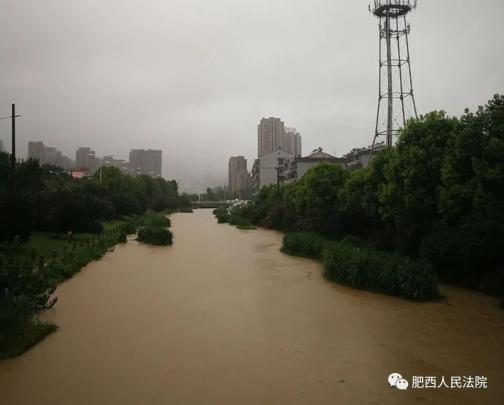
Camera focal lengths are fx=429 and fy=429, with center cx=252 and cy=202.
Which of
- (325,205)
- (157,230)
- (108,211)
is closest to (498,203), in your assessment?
(325,205)

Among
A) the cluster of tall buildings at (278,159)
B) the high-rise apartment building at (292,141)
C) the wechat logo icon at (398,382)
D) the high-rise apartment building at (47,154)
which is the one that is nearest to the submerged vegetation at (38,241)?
the wechat logo icon at (398,382)

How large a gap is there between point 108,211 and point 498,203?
28466mm

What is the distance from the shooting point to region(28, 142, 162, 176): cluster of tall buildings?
85.7 metres

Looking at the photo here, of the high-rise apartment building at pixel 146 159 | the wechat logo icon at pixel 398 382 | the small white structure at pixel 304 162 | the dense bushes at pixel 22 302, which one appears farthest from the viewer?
the high-rise apartment building at pixel 146 159

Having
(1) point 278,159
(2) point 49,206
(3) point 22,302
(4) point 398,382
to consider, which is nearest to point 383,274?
(4) point 398,382

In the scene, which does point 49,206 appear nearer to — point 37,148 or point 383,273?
point 383,273

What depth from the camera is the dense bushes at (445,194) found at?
41.8 ft

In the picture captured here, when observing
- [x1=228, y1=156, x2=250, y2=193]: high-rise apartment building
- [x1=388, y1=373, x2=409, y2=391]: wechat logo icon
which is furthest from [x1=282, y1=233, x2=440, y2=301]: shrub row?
[x1=228, y1=156, x2=250, y2=193]: high-rise apartment building

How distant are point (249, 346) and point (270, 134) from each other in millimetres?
107835

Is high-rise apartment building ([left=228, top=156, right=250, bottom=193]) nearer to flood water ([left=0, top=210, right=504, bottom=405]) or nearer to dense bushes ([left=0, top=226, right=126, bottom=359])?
flood water ([left=0, top=210, right=504, bottom=405])

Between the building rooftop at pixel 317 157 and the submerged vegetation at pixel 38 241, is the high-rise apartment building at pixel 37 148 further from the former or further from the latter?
the building rooftop at pixel 317 157

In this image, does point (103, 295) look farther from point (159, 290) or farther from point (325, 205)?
point (325, 205)

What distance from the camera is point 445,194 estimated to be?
1418cm

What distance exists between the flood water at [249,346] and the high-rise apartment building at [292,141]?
10306 centimetres
